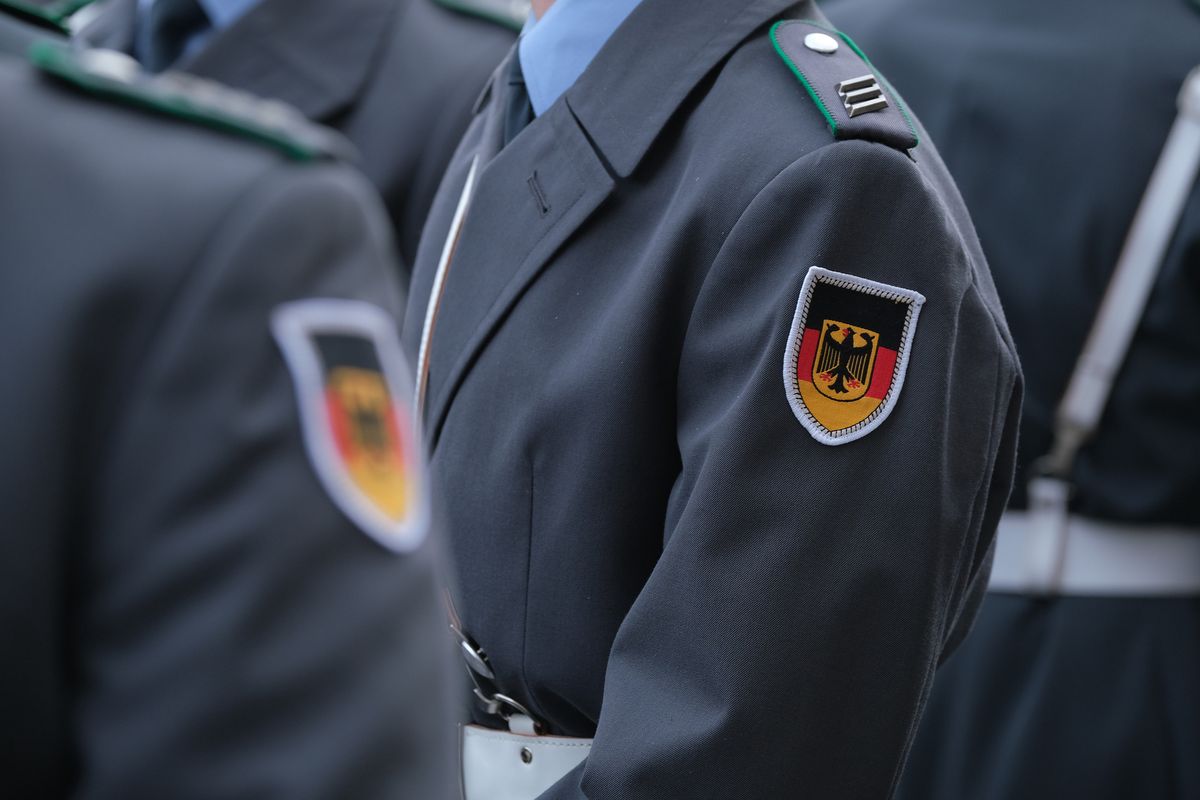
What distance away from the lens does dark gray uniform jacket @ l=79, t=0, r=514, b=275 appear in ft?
8.01

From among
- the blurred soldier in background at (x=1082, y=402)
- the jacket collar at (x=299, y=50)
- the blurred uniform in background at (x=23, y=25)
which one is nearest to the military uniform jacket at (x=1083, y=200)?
the blurred soldier in background at (x=1082, y=402)

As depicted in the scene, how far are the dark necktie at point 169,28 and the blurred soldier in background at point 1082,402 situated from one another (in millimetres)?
1081

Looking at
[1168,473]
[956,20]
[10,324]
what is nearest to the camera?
[10,324]

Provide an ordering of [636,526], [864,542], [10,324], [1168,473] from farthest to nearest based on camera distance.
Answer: [1168,473] < [636,526] < [864,542] < [10,324]

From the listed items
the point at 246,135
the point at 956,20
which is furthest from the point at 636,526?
the point at 956,20

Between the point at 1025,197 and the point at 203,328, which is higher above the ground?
the point at 203,328

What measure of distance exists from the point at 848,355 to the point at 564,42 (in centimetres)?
49

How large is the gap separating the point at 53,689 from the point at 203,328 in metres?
0.19

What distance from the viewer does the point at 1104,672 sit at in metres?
2.48

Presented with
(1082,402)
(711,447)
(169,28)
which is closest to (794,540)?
(711,447)

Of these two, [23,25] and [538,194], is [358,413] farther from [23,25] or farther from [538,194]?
[538,194]

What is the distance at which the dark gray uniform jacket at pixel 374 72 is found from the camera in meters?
2.44

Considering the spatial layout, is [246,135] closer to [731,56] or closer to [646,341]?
[646,341]

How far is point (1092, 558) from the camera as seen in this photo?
8.27 ft
